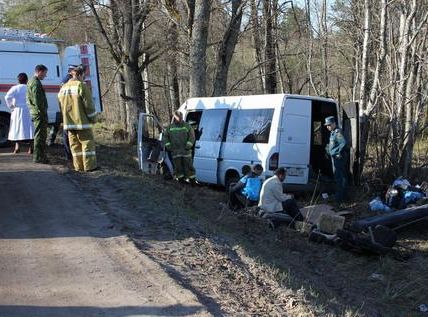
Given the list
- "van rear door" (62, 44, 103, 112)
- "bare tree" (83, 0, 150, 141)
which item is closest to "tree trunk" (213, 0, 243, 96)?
"bare tree" (83, 0, 150, 141)

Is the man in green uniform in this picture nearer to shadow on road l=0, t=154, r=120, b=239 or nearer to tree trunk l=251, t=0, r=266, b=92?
shadow on road l=0, t=154, r=120, b=239

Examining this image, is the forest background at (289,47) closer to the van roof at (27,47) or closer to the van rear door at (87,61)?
the van rear door at (87,61)

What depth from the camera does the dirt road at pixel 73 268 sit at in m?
4.45

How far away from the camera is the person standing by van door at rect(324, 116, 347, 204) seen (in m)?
10.9

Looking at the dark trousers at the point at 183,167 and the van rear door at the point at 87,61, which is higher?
the van rear door at the point at 87,61

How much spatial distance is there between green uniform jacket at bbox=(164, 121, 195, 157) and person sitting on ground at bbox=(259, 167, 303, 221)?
281 cm

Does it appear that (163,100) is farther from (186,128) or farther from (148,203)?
(148,203)

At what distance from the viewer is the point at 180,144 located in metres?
11.8

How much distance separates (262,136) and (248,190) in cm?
117

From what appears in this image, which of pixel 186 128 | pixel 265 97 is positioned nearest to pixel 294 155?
pixel 265 97

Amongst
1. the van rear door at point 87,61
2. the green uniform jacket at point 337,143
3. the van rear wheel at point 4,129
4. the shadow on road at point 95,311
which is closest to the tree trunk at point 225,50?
the van rear door at point 87,61

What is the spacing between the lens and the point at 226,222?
8.80m

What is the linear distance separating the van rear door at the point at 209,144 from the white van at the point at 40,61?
10.0ft

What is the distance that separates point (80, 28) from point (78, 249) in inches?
812
